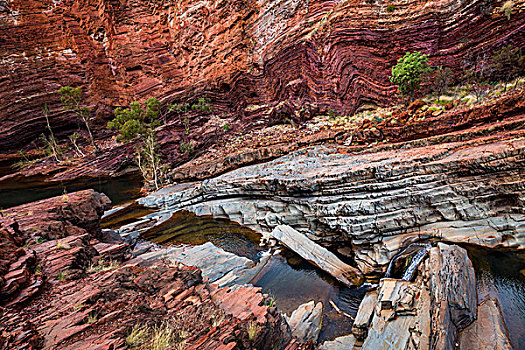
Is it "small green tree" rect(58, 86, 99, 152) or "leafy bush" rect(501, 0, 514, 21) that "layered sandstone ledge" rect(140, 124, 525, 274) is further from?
"small green tree" rect(58, 86, 99, 152)

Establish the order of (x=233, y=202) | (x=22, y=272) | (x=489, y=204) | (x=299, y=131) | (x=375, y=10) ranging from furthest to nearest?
(x=299, y=131)
(x=375, y=10)
(x=233, y=202)
(x=489, y=204)
(x=22, y=272)

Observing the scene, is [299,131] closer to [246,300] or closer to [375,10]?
[375,10]

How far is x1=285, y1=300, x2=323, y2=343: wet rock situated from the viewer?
595 centimetres

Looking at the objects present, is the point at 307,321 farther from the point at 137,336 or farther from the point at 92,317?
the point at 92,317

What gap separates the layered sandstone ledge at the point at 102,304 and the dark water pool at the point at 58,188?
16.3 metres

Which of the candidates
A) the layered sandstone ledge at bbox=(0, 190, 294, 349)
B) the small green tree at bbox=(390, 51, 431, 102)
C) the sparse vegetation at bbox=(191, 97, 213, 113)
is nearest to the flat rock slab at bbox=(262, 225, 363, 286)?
the layered sandstone ledge at bbox=(0, 190, 294, 349)

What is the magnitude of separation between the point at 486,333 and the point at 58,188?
34207 mm

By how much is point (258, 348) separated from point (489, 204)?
989 cm

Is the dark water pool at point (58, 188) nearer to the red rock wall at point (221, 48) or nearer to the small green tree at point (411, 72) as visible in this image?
the red rock wall at point (221, 48)

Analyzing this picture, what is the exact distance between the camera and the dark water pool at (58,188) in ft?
71.8

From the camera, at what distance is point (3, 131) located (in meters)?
33.4

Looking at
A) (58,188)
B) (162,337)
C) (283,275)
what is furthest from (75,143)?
(162,337)

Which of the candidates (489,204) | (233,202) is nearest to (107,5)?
(233,202)

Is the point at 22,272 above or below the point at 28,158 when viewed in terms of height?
below
